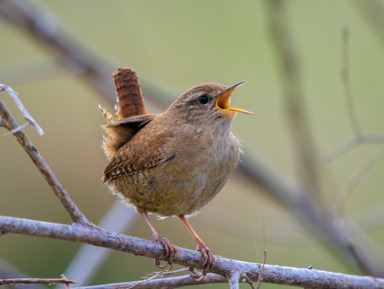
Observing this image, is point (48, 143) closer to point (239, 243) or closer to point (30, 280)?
point (239, 243)

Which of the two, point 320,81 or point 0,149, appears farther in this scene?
point 320,81

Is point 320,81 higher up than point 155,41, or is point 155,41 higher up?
point 155,41

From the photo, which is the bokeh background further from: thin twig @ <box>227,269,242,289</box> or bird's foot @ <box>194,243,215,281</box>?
thin twig @ <box>227,269,242,289</box>

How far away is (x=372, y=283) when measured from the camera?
2852 mm

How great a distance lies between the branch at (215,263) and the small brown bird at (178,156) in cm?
10

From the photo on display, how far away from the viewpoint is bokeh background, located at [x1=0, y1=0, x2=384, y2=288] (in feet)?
19.2

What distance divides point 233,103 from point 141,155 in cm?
330

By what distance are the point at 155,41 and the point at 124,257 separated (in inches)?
94.2

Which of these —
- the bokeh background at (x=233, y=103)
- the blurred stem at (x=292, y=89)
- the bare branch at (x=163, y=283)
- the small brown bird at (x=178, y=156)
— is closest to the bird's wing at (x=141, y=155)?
the small brown bird at (x=178, y=156)

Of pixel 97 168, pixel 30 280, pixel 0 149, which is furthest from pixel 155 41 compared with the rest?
pixel 30 280

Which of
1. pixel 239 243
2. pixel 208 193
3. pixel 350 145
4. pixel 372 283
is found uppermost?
pixel 208 193

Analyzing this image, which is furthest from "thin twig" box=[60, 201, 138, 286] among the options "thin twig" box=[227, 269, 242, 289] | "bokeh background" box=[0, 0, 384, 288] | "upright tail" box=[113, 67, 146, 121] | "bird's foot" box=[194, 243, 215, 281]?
"bokeh background" box=[0, 0, 384, 288]

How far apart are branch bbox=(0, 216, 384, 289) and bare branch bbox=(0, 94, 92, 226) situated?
7 cm

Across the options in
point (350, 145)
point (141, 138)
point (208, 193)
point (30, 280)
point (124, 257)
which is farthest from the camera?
point (124, 257)
